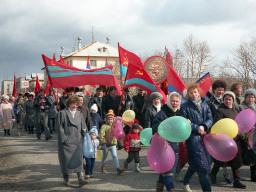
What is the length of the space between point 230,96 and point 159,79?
12.7 ft

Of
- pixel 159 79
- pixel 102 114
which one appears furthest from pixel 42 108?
pixel 159 79

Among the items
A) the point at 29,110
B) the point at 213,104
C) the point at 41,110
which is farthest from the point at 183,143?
the point at 29,110

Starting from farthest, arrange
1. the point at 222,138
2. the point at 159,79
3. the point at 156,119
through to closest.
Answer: the point at 159,79 < the point at 156,119 < the point at 222,138

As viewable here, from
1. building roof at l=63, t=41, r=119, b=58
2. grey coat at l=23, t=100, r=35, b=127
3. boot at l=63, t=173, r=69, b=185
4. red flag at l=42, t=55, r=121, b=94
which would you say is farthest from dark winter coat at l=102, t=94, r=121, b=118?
building roof at l=63, t=41, r=119, b=58

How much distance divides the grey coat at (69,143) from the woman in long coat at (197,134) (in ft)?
6.91

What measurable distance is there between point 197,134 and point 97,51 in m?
66.4

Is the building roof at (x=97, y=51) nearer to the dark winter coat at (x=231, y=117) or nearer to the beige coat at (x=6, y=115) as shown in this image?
the beige coat at (x=6, y=115)

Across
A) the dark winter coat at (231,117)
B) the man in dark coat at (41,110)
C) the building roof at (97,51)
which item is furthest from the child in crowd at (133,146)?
the building roof at (97,51)

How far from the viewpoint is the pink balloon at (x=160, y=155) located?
425 cm

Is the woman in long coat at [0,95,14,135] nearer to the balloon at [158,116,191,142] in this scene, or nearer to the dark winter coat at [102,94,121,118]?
the dark winter coat at [102,94,121,118]

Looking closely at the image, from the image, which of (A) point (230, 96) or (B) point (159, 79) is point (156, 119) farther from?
(B) point (159, 79)

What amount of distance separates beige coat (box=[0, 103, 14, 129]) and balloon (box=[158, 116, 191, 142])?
1206 centimetres

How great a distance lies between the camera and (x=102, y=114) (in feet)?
30.5

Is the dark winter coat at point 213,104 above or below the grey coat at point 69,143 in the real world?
above
